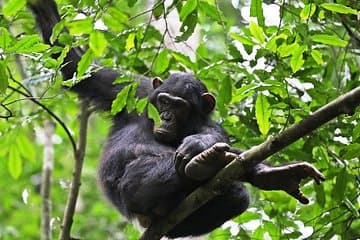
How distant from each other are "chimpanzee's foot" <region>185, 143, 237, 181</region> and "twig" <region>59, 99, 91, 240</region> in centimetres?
140

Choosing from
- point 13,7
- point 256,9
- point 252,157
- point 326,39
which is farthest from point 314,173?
point 13,7

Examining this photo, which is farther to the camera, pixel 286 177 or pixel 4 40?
pixel 286 177

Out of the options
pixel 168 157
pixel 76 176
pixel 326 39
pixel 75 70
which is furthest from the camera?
pixel 76 176

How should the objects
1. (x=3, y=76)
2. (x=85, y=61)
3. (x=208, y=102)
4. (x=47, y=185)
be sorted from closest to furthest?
1. (x=3, y=76)
2. (x=85, y=61)
3. (x=208, y=102)
4. (x=47, y=185)

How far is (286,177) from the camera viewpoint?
3141 millimetres

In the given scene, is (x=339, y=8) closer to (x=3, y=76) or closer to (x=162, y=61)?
(x=162, y=61)

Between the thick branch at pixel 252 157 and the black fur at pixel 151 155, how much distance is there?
0.37 ft

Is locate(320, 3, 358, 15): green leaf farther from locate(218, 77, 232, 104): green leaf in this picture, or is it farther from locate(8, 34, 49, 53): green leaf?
locate(8, 34, 49, 53): green leaf

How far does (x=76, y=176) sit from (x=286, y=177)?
1.84 meters

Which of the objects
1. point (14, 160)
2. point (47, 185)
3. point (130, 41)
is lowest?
point (47, 185)

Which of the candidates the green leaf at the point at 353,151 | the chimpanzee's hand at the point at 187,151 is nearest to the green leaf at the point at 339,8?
the green leaf at the point at 353,151

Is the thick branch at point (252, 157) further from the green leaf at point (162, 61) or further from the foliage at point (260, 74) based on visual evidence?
the green leaf at point (162, 61)

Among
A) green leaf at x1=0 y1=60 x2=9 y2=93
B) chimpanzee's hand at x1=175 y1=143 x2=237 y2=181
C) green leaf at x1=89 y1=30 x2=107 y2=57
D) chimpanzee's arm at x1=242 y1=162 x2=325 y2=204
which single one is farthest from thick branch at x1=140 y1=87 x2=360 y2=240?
green leaf at x1=0 y1=60 x2=9 y2=93

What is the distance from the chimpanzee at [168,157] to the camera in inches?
127
